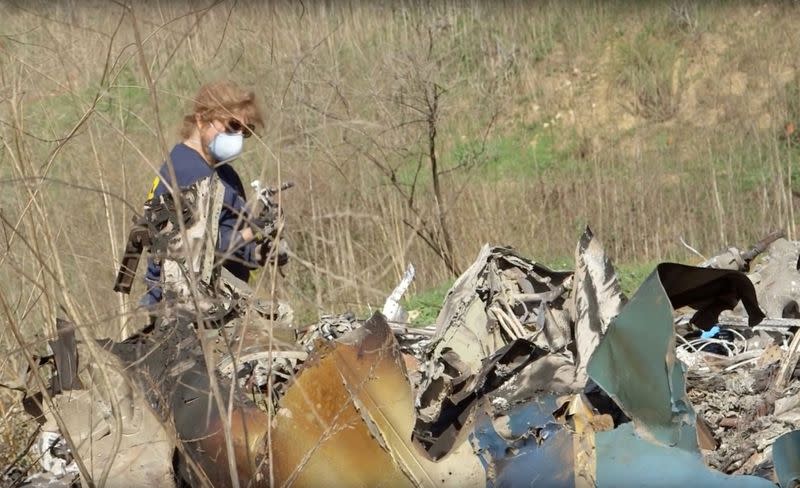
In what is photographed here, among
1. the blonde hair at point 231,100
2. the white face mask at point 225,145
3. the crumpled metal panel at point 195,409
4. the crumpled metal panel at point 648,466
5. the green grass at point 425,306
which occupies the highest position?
the blonde hair at point 231,100

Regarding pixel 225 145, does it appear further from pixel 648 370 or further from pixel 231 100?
pixel 648 370

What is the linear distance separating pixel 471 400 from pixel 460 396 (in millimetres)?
37

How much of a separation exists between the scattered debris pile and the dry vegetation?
265 mm

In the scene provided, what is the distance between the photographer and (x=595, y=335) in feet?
10.6

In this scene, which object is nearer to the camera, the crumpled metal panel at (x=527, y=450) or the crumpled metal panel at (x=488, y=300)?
the crumpled metal panel at (x=527, y=450)

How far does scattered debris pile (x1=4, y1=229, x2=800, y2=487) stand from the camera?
270 centimetres

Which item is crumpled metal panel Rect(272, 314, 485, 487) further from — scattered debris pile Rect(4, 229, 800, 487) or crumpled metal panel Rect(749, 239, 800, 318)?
crumpled metal panel Rect(749, 239, 800, 318)

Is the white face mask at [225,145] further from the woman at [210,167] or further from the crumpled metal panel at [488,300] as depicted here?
the crumpled metal panel at [488,300]

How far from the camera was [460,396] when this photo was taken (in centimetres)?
320

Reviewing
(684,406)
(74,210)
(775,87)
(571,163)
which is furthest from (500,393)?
(775,87)

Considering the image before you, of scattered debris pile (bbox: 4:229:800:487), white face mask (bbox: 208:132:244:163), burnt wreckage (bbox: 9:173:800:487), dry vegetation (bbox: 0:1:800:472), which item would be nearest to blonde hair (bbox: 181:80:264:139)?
dry vegetation (bbox: 0:1:800:472)

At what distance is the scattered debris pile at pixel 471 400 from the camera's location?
2.70m

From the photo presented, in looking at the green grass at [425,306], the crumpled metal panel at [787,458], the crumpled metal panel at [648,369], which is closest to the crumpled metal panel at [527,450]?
the crumpled metal panel at [648,369]

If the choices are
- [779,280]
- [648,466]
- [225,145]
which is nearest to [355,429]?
[648,466]
